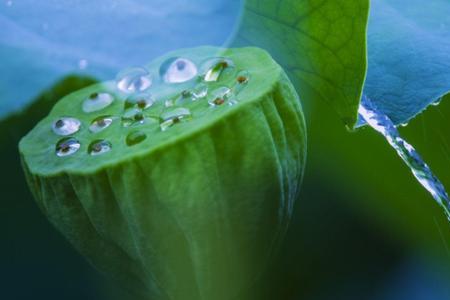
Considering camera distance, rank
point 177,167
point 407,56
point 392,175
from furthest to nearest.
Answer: point 392,175 < point 407,56 < point 177,167

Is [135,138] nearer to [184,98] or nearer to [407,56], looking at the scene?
[184,98]

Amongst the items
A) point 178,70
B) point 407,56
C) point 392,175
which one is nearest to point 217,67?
point 178,70

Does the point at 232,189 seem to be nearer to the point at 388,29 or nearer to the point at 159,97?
the point at 159,97

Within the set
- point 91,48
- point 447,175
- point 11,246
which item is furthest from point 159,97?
point 447,175

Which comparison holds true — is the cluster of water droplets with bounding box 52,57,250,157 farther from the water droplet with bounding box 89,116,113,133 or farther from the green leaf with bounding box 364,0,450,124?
the green leaf with bounding box 364,0,450,124

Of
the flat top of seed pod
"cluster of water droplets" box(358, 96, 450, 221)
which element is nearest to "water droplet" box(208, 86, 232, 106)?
the flat top of seed pod

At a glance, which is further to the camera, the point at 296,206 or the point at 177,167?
the point at 296,206

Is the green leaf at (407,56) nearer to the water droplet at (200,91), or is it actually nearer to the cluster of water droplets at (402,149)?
the cluster of water droplets at (402,149)
